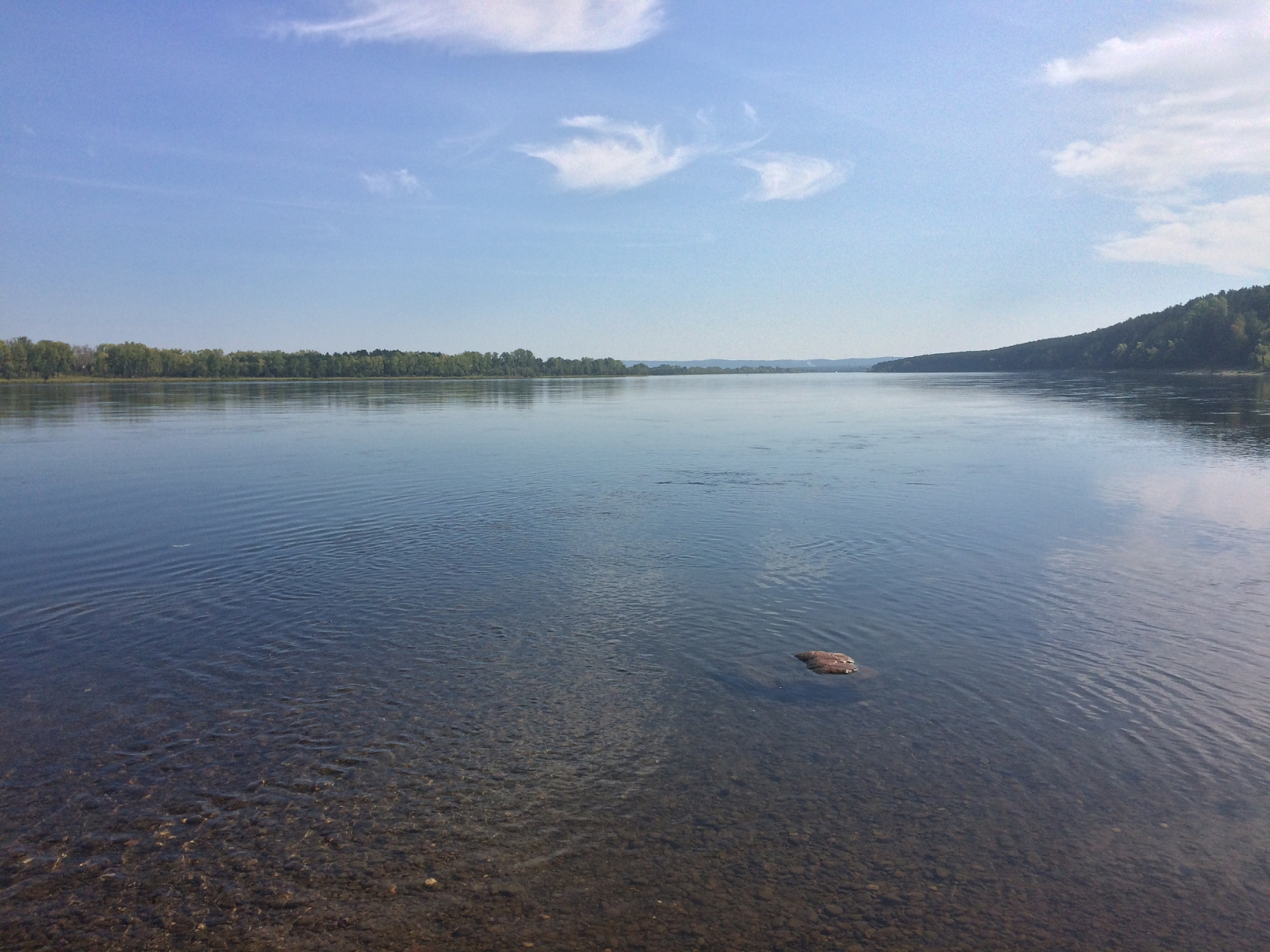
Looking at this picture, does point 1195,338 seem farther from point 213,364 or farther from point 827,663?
point 213,364

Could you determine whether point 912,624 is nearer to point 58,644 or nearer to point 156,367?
point 58,644

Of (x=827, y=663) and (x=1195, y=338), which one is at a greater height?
(x=1195, y=338)

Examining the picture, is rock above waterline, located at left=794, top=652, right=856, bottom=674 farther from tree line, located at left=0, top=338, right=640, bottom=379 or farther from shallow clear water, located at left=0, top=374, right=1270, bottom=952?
tree line, located at left=0, top=338, right=640, bottom=379

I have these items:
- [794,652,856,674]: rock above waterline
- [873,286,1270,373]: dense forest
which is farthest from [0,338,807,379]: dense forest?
[794,652,856,674]: rock above waterline

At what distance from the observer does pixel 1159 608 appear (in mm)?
11305

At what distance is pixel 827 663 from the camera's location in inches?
367

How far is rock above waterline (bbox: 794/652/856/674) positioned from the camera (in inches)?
362

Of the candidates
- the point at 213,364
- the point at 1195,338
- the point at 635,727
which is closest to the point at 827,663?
the point at 635,727

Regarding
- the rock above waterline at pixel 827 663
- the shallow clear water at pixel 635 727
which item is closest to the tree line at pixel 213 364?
the shallow clear water at pixel 635 727

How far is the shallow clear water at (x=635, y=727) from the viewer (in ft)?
17.7

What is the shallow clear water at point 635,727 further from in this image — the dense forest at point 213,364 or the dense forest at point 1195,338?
Answer: the dense forest at point 213,364

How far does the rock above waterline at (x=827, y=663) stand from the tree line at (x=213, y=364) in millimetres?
166999

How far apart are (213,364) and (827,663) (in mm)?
175103

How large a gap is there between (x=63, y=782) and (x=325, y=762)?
88.1 inches
